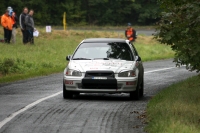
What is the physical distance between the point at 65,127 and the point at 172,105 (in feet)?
10.9

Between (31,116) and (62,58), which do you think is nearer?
(31,116)

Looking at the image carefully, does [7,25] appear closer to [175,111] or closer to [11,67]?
[11,67]

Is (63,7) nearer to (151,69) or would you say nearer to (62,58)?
(62,58)

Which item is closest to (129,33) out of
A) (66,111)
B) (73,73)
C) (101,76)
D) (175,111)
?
(73,73)

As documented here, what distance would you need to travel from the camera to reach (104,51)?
1922 centimetres

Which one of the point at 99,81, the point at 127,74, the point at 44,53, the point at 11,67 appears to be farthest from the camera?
the point at 44,53

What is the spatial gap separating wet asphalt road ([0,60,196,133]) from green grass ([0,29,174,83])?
3.94m

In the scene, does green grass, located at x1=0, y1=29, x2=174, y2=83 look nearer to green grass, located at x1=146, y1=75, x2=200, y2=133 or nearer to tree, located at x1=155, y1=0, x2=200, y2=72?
green grass, located at x1=146, y1=75, x2=200, y2=133

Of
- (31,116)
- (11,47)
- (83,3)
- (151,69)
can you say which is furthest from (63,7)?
(31,116)

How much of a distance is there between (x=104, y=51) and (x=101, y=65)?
1094 mm

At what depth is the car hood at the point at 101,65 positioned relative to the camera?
18047 mm

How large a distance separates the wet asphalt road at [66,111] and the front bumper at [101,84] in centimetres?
27

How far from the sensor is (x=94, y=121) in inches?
540

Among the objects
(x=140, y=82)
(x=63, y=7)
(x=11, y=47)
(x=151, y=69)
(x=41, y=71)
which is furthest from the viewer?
(x=63, y=7)
